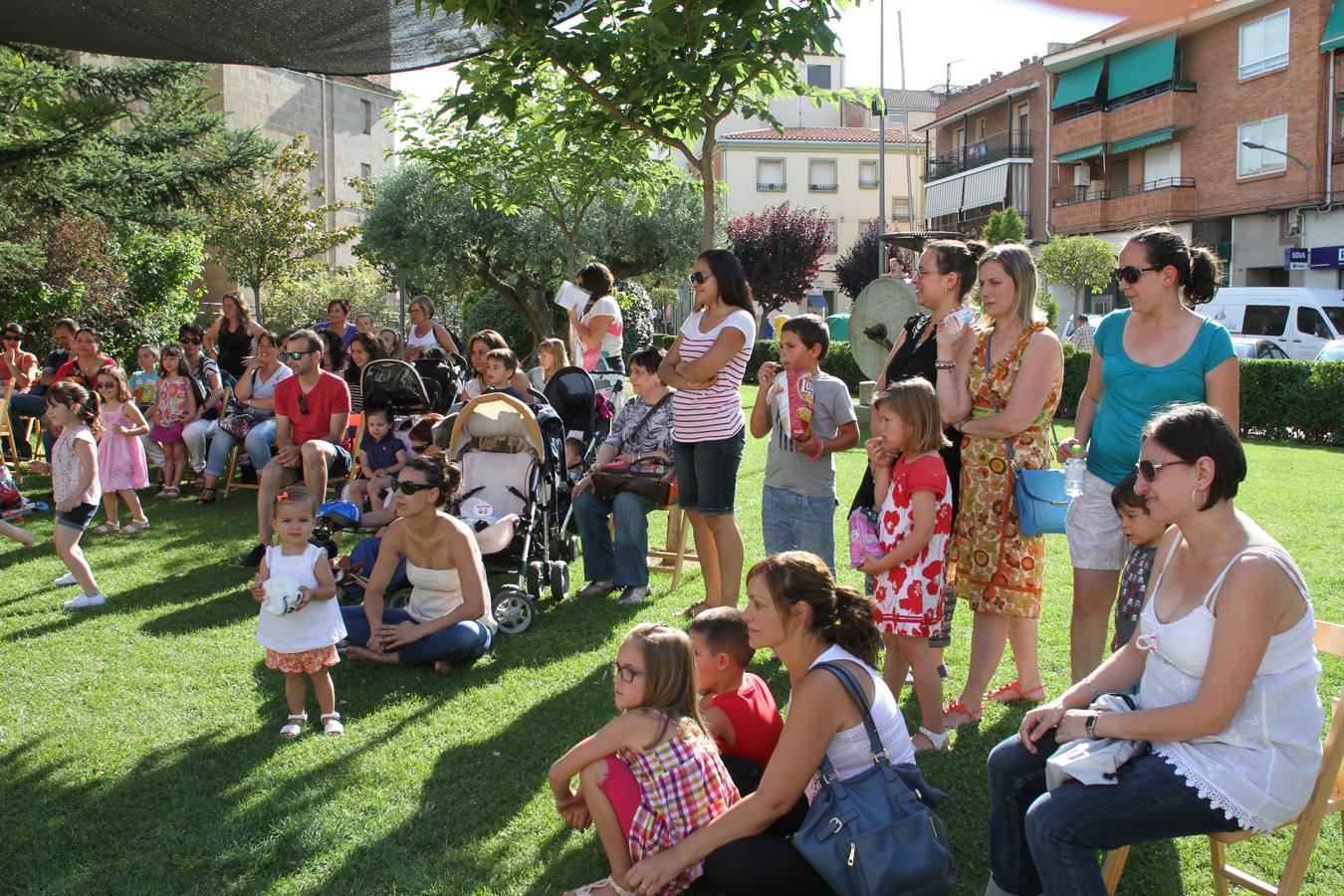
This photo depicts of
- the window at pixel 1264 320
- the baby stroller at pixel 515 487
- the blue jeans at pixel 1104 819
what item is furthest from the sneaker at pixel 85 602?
the window at pixel 1264 320

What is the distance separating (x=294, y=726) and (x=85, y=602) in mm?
2897

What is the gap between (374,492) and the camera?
8.27m

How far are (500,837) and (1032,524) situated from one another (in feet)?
7.79

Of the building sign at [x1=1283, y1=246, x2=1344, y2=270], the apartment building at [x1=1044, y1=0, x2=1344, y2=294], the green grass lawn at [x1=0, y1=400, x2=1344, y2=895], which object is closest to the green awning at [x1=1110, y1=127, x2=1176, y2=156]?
the apartment building at [x1=1044, y1=0, x2=1344, y2=294]

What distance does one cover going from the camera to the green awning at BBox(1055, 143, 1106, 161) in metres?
33.5

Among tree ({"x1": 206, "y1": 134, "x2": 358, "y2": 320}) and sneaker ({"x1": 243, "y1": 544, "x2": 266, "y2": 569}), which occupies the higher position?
tree ({"x1": 206, "y1": 134, "x2": 358, "y2": 320})

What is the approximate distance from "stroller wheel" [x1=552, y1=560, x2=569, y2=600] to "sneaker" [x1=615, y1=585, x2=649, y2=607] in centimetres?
35

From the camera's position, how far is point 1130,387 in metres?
4.12

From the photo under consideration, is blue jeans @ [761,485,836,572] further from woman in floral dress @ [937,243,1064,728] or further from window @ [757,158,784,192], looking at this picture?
window @ [757,158,784,192]

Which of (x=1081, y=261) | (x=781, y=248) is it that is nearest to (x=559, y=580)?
(x=1081, y=261)

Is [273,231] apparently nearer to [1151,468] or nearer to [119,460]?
[119,460]

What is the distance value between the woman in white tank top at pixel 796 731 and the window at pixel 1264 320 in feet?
81.5

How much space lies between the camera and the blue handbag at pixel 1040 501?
4336 millimetres

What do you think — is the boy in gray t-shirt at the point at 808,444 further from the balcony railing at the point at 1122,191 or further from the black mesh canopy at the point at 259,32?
the balcony railing at the point at 1122,191
